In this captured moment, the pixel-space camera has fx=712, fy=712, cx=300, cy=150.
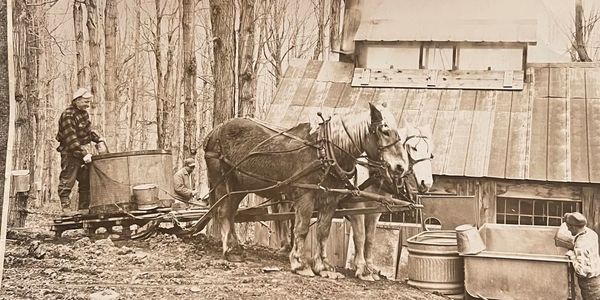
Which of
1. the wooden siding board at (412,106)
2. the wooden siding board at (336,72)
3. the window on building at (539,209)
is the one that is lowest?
the window on building at (539,209)

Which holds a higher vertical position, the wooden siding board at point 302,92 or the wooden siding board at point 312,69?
the wooden siding board at point 312,69

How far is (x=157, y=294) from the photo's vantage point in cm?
415

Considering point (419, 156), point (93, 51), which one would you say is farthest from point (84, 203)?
point (419, 156)

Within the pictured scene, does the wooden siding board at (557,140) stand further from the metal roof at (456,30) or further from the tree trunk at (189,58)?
the tree trunk at (189,58)

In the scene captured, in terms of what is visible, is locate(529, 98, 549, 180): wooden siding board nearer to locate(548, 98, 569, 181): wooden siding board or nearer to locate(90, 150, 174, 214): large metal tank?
locate(548, 98, 569, 181): wooden siding board

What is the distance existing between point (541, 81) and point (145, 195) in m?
3.40

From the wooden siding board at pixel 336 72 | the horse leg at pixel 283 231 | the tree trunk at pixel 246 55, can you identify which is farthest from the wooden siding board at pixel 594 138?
the tree trunk at pixel 246 55

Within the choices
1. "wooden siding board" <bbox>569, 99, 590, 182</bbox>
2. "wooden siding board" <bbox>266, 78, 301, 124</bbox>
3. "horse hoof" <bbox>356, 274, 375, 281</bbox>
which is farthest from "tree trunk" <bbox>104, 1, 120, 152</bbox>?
"wooden siding board" <bbox>569, 99, 590, 182</bbox>

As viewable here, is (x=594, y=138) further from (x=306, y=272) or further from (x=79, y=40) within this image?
(x=79, y=40)

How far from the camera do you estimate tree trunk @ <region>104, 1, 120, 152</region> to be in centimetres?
513

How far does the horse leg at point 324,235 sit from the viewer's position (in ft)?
A: 15.7

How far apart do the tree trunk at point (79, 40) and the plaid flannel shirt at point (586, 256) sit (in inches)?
146

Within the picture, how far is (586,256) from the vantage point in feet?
15.4

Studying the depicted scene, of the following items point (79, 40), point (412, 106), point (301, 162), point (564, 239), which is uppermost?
point (79, 40)
